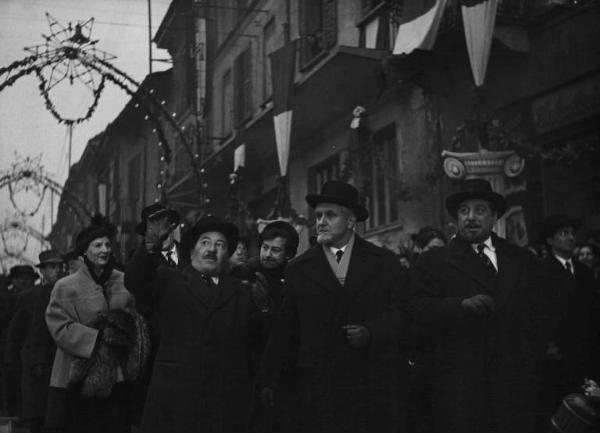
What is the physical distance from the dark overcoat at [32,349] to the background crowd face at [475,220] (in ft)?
13.1

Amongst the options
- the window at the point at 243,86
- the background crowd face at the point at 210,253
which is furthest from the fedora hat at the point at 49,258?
the window at the point at 243,86

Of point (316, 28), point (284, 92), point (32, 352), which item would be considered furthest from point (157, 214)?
point (316, 28)

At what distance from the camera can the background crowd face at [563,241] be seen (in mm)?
7008

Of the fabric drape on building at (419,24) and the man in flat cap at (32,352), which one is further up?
the fabric drape on building at (419,24)

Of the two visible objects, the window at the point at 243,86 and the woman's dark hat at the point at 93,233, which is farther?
the window at the point at 243,86

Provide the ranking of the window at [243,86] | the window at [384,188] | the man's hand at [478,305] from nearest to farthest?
the man's hand at [478,305] < the window at [384,188] < the window at [243,86]

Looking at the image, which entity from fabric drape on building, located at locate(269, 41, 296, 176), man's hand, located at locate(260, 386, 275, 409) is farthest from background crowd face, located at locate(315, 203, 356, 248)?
fabric drape on building, located at locate(269, 41, 296, 176)

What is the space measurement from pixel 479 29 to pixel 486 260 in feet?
17.5

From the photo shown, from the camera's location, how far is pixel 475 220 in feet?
19.6

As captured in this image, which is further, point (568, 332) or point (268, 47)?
point (268, 47)

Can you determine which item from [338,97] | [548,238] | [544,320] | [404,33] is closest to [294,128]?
[338,97]

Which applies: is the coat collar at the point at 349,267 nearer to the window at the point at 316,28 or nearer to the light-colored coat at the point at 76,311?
the light-colored coat at the point at 76,311

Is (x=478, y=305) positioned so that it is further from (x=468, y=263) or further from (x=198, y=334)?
(x=198, y=334)

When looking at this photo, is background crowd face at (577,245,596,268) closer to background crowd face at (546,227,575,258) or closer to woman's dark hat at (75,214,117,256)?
background crowd face at (546,227,575,258)
